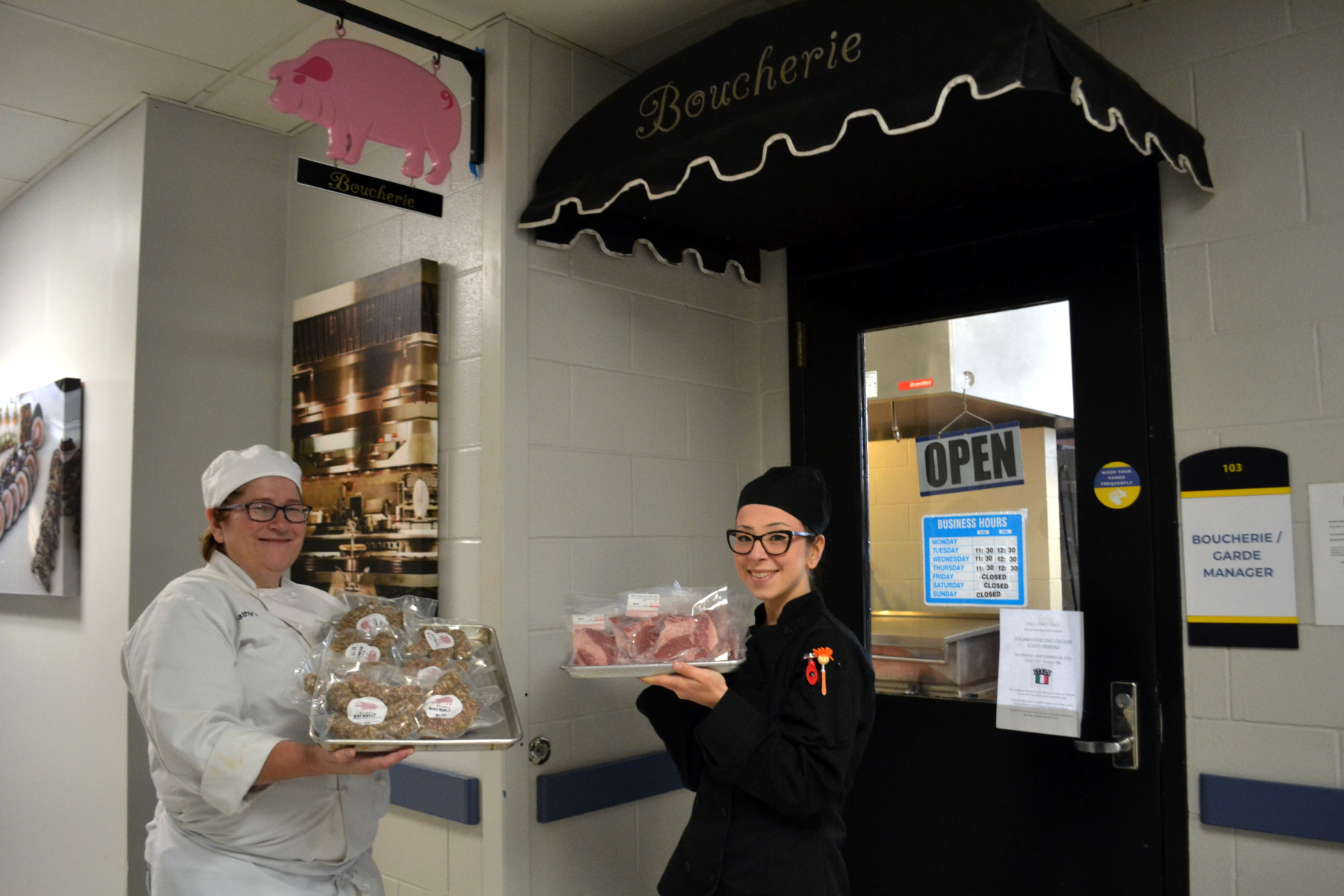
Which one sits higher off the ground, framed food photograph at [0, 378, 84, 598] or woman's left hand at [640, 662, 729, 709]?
framed food photograph at [0, 378, 84, 598]

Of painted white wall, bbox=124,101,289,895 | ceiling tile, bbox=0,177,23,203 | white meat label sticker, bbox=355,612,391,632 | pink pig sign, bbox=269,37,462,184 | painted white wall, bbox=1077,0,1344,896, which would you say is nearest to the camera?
white meat label sticker, bbox=355,612,391,632

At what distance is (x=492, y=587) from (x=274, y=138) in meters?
2.10

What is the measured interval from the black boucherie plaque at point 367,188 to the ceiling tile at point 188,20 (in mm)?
654

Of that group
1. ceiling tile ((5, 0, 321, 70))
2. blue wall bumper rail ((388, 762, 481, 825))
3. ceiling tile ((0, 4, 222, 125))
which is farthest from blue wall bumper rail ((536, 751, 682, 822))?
ceiling tile ((0, 4, 222, 125))

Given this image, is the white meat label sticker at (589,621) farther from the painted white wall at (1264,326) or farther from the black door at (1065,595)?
the painted white wall at (1264,326)

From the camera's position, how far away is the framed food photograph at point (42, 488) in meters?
3.69

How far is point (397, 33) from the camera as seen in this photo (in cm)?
265

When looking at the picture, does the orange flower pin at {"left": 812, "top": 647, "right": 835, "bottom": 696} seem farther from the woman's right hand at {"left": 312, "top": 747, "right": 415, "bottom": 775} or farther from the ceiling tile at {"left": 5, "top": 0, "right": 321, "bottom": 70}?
the ceiling tile at {"left": 5, "top": 0, "right": 321, "bottom": 70}

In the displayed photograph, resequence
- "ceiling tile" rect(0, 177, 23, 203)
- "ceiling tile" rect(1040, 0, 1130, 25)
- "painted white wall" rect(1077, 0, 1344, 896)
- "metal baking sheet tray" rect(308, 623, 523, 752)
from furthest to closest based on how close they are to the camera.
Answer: "ceiling tile" rect(0, 177, 23, 203) → "ceiling tile" rect(1040, 0, 1130, 25) → "painted white wall" rect(1077, 0, 1344, 896) → "metal baking sheet tray" rect(308, 623, 523, 752)

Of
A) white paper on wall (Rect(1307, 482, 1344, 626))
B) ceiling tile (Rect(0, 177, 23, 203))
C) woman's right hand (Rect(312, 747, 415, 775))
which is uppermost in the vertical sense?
ceiling tile (Rect(0, 177, 23, 203))

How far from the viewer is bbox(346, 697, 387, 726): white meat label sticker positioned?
6.08 feet

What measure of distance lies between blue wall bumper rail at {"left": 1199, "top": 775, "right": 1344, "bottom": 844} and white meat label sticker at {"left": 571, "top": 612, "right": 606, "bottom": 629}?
1443 millimetres

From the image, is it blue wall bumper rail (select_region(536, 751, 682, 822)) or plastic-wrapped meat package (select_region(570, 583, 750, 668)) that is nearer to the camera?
plastic-wrapped meat package (select_region(570, 583, 750, 668))

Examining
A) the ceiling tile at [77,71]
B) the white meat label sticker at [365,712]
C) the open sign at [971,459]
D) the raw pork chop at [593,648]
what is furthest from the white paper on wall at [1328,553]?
the ceiling tile at [77,71]
